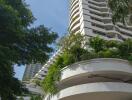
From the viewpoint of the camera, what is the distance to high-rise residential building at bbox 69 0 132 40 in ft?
187

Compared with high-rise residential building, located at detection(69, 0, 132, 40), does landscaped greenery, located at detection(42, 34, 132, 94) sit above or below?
below

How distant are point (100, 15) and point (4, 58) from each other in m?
51.3

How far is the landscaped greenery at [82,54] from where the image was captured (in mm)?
20219

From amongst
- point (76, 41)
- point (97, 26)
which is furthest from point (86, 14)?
point (76, 41)

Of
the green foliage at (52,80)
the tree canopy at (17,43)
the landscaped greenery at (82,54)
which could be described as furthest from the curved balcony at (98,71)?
the tree canopy at (17,43)

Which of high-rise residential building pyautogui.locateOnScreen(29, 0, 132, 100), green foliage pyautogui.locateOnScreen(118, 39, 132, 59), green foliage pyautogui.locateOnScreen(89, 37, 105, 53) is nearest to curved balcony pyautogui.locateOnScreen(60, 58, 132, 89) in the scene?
high-rise residential building pyautogui.locateOnScreen(29, 0, 132, 100)

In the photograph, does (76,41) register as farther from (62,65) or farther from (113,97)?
(113,97)

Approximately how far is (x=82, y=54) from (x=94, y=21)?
128 ft

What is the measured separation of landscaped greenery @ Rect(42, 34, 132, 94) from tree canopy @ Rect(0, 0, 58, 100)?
186 inches

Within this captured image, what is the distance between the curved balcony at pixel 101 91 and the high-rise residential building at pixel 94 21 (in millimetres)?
35673

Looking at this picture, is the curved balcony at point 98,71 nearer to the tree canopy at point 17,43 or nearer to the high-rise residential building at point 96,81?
the high-rise residential building at point 96,81

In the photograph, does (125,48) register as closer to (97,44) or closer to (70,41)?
(97,44)

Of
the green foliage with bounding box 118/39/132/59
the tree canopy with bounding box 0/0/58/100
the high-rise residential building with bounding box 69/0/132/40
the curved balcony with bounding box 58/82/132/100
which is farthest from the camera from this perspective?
the high-rise residential building with bounding box 69/0/132/40

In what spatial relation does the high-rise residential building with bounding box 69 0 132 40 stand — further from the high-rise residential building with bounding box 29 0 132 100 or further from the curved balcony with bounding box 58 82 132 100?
the curved balcony with bounding box 58 82 132 100
